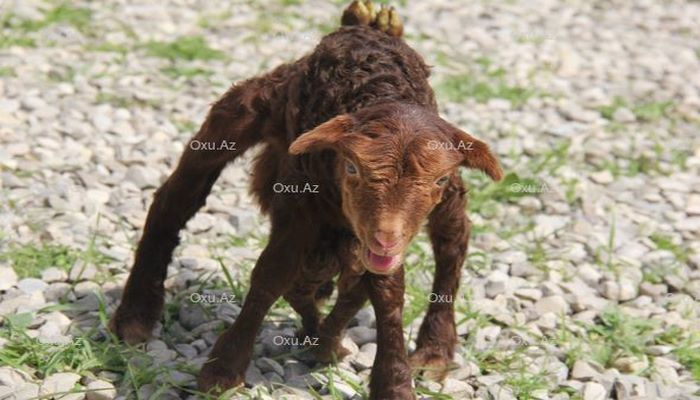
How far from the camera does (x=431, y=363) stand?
5324 mm

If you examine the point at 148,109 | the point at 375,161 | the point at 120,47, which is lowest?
the point at 375,161

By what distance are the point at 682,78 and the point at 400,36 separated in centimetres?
590

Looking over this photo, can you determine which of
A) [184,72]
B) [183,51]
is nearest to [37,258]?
[184,72]

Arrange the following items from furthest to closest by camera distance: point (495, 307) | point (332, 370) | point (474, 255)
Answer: point (474, 255) < point (495, 307) < point (332, 370)

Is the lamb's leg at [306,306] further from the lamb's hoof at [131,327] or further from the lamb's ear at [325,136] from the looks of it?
the lamb's ear at [325,136]

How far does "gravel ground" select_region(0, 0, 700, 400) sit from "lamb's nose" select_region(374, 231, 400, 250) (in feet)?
3.99

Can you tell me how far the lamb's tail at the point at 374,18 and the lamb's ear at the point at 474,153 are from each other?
1005 mm

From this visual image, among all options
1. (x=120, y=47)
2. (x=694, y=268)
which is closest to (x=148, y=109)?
(x=120, y=47)

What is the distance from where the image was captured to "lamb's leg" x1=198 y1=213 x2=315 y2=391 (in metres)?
4.68

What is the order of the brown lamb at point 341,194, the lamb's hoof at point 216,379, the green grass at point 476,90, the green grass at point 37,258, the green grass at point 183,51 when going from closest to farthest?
the brown lamb at point 341,194, the lamb's hoof at point 216,379, the green grass at point 37,258, the green grass at point 476,90, the green grass at point 183,51

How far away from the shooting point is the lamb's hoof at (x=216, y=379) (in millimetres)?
4758

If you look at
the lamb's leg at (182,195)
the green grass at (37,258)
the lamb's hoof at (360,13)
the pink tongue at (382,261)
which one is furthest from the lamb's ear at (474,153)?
the green grass at (37,258)

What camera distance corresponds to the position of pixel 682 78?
33.3ft

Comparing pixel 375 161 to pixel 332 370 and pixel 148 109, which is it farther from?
pixel 148 109
